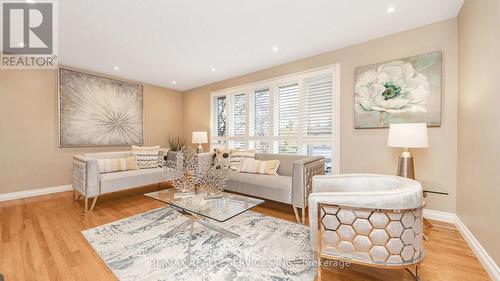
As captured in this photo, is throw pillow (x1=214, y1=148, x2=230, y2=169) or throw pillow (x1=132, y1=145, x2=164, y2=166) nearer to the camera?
throw pillow (x1=214, y1=148, x2=230, y2=169)

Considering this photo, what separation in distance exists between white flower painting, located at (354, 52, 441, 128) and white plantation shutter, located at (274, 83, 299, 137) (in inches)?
42.2

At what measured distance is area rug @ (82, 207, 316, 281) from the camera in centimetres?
160

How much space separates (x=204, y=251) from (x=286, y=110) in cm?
291

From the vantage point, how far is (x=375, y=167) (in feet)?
9.90

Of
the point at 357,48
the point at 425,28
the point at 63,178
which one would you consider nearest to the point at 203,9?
the point at 357,48

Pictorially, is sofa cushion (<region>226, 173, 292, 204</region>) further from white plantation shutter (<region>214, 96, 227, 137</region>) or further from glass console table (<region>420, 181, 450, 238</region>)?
white plantation shutter (<region>214, 96, 227, 137</region>)

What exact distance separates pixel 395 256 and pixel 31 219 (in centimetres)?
404

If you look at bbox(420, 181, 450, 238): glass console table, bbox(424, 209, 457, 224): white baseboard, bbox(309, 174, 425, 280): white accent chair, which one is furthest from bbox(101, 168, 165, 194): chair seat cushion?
bbox(424, 209, 457, 224): white baseboard

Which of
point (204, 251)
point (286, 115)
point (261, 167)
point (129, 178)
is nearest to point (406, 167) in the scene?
point (261, 167)

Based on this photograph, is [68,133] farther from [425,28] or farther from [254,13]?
[425,28]

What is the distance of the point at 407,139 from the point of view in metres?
2.27

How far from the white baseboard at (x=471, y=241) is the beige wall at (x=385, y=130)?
Result: 8 cm

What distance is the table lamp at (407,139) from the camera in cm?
224

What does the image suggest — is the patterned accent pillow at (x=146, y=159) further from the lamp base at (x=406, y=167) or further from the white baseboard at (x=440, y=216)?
the white baseboard at (x=440, y=216)
